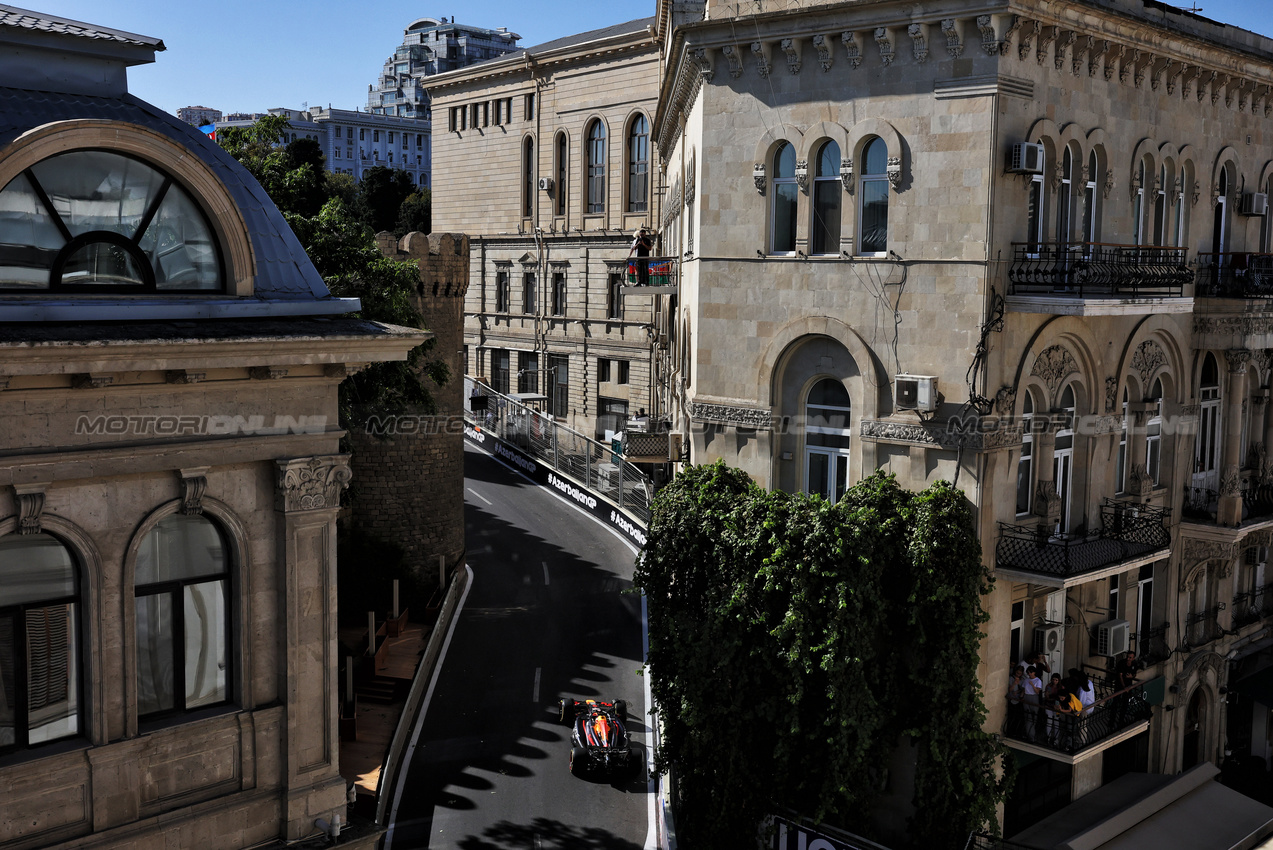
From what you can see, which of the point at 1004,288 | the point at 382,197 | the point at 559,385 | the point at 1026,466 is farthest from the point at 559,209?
the point at 1004,288

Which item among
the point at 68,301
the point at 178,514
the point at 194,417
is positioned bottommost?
the point at 178,514

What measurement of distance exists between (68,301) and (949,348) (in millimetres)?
14417

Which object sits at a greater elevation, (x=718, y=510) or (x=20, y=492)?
(x=20, y=492)

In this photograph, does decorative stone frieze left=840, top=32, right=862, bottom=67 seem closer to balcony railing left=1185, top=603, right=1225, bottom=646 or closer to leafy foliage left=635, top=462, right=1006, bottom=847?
leafy foliage left=635, top=462, right=1006, bottom=847

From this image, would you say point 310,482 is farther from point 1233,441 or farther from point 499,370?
point 499,370

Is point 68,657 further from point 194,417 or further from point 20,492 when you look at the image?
point 194,417

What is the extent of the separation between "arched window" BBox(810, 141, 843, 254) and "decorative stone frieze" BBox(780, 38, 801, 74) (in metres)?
1.55

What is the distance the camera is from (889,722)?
20078 mm

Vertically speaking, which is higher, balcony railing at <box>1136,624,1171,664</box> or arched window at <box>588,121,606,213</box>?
arched window at <box>588,121,606,213</box>

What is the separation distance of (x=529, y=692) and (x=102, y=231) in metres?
18.1

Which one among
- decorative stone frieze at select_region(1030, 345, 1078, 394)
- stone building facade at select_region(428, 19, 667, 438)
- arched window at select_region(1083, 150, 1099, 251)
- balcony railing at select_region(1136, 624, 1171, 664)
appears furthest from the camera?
stone building facade at select_region(428, 19, 667, 438)

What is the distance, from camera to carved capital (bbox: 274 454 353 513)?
42.3ft

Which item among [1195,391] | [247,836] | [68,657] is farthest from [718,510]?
[1195,391]

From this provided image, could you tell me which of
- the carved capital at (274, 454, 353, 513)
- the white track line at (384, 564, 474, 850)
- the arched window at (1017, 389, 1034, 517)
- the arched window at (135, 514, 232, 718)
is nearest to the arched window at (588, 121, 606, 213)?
the white track line at (384, 564, 474, 850)
